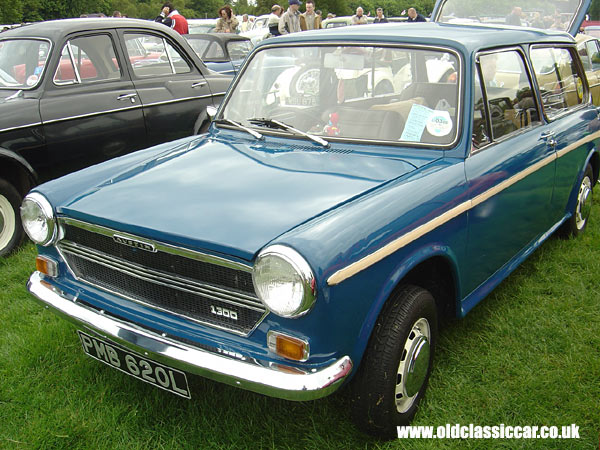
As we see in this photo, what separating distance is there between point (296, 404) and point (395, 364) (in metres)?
0.67

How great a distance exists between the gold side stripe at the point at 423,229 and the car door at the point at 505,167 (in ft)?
0.03

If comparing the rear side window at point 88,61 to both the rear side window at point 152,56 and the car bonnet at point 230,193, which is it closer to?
the rear side window at point 152,56

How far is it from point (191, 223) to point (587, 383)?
2.07 metres

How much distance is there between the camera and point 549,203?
365 centimetres

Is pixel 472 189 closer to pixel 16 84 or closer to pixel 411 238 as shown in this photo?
pixel 411 238

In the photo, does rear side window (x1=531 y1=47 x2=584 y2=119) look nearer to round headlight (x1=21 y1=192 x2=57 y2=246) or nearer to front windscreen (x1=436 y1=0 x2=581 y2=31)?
front windscreen (x1=436 y1=0 x2=581 y2=31)

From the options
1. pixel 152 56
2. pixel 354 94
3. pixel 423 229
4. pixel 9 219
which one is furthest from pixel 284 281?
pixel 152 56

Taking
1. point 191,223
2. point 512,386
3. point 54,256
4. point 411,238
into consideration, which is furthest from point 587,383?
point 54,256

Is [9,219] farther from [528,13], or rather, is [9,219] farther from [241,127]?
[528,13]

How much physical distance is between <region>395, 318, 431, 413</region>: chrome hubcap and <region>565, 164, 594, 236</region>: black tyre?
2.38 m

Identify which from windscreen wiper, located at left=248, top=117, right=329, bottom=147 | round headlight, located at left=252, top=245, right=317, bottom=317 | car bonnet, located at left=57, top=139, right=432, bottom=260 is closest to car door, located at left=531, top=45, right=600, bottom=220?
car bonnet, located at left=57, top=139, right=432, bottom=260

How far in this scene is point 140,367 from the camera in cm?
237

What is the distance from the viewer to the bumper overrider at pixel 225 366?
78.2 inches

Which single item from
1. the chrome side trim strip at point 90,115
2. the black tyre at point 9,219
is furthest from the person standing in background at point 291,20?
the black tyre at point 9,219
